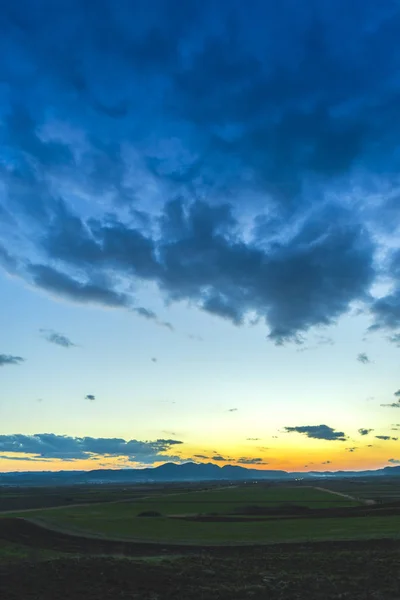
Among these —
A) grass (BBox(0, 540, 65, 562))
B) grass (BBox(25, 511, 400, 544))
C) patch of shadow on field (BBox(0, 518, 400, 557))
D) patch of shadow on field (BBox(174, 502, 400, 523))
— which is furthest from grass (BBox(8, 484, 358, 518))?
grass (BBox(0, 540, 65, 562))

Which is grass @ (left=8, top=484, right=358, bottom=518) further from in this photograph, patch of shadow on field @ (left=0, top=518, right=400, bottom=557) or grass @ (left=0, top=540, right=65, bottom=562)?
grass @ (left=0, top=540, right=65, bottom=562)

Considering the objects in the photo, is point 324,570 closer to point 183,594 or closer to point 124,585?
point 183,594

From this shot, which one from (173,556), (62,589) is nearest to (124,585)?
(62,589)

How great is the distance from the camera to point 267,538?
173ft

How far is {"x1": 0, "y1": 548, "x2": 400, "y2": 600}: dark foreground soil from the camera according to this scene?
1140 inches

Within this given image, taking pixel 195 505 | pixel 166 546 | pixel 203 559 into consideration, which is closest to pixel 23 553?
pixel 166 546

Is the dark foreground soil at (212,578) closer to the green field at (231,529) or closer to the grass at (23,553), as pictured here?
the grass at (23,553)

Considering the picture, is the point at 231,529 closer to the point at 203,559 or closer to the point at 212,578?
the point at 203,559

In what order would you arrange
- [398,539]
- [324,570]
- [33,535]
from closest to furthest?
[324,570] < [398,539] < [33,535]

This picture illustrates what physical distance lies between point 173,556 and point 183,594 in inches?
563

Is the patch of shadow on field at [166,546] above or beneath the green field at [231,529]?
beneath

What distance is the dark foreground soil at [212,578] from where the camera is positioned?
28953 mm

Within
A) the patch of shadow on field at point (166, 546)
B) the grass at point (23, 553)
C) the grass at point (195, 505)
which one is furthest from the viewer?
the grass at point (195, 505)

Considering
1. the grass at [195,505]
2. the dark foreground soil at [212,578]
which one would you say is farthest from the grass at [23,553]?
the grass at [195,505]
